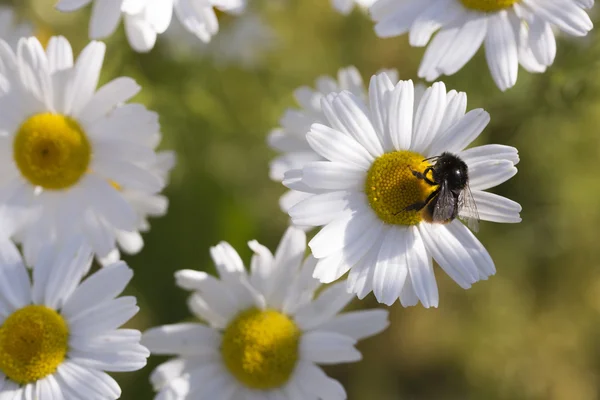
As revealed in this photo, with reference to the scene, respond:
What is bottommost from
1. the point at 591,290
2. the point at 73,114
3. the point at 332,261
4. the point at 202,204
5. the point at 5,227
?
the point at 591,290

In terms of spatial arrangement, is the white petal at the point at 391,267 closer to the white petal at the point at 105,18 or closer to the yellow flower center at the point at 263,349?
the yellow flower center at the point at 263,349

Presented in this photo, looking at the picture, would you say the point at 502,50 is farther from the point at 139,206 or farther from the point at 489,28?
the point at 139,206

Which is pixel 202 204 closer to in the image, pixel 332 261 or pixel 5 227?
pixel 5 227

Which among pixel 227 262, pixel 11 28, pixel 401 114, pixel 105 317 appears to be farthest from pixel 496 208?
pixel 11 28

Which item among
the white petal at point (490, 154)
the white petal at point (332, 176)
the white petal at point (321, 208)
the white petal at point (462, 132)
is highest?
the white petal at point (462, 132)

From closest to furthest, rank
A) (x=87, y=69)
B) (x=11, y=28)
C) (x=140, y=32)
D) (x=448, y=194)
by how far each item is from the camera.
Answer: (x=448, y=194)
(x=87, y=69)
(x=140, y=32)
(x=11, y=28)

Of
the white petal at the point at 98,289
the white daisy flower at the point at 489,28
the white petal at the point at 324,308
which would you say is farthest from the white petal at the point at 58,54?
the white petal at the point at 324,308

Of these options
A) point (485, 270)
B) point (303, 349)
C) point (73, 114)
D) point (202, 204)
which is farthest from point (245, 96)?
point (485, 270)
